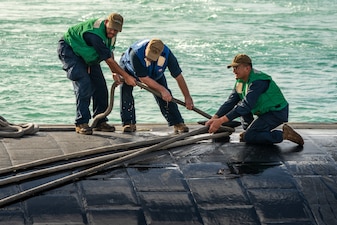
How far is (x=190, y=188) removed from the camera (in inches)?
334

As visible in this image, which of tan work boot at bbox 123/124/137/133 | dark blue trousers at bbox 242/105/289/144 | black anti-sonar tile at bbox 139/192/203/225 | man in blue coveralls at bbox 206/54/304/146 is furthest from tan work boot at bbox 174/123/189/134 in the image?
black anti-sonar tile at bbox 139/192/203/225

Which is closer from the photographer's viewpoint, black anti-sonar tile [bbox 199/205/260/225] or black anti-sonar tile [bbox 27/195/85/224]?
black anti-sonar tile [bbox 27/195/85/224]

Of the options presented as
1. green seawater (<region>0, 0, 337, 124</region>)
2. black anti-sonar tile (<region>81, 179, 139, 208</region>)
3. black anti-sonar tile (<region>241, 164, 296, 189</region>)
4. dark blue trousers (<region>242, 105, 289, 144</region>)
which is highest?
dark blue trousers (<region>242, 105, 289, 144</region>)

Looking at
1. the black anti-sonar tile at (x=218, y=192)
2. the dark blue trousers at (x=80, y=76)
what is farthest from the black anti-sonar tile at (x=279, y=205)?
the dark blue trousers at (x=80, y=76)

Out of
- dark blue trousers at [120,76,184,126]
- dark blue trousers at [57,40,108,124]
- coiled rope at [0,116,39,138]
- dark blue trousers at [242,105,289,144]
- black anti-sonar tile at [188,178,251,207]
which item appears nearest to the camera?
black anti-sonar tile at [188,178,251,207]

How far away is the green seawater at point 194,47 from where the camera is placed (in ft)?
84.0

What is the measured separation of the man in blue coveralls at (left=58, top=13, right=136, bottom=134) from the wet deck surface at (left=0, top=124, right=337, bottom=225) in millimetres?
831

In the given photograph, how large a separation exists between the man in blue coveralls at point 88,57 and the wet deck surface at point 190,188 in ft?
2.73

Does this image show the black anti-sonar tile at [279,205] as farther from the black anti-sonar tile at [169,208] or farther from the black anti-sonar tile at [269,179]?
the black anti-sonar tile at [169,208]

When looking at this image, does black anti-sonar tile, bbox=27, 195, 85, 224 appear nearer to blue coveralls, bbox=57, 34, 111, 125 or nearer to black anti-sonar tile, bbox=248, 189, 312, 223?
black anti-sonar tile, bbox=248, 189, 312, 223

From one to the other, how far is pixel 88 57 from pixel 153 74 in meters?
0.84

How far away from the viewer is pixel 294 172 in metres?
8.98

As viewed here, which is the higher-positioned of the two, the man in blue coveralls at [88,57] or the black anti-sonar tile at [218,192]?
the man in blue coveralls at [88,57]

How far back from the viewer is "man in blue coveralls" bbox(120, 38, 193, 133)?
10.2 m
